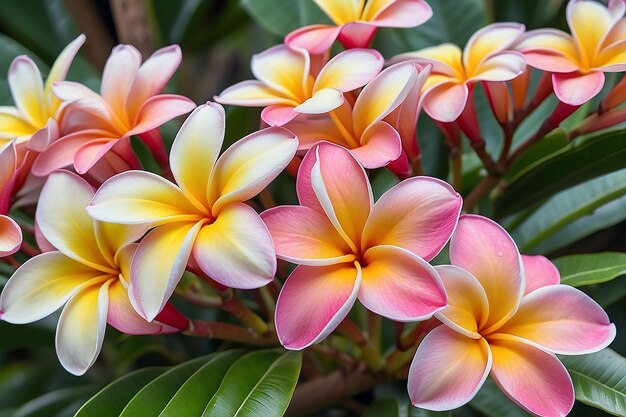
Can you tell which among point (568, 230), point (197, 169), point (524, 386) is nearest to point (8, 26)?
point (197, 169)

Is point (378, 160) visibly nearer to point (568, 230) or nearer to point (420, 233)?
point (420, 233)

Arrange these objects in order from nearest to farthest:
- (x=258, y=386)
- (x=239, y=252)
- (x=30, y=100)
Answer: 1. (x=239, y=252)
2. (x=258, y=386)
3. (x=30, y=100)

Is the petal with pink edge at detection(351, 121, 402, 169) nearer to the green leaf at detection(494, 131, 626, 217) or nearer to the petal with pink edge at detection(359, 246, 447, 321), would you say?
the petal with pink edge at detection(359, 246, 447, 321)

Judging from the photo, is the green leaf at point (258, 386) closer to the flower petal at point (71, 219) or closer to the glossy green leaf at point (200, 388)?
the glossy green leaf at point (200, 388)

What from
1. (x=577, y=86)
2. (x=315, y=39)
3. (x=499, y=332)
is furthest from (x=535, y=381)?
(x=315, y=39)

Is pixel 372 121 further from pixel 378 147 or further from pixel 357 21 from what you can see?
pixel 357 21

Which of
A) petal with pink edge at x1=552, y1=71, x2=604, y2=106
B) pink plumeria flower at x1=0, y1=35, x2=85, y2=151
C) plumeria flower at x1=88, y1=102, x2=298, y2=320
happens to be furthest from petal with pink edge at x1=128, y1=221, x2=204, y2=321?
petal with pink edge at x1=552, y1=71, x2=604, y2=106
